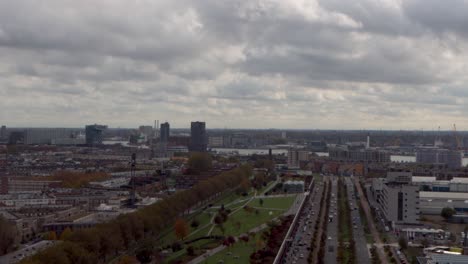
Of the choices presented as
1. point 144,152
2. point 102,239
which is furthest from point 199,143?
point 102,239

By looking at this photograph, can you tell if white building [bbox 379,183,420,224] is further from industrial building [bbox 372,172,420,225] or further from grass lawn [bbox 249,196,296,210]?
grass lawn [bbox 249,196,296,210]

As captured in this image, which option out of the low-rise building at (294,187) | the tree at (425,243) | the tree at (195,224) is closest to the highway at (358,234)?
the tree at (425,243)

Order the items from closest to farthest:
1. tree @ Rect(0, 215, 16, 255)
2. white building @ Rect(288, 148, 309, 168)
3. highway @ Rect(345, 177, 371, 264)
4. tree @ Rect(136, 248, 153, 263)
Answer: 1. tree @ Rect(136, 248, 153, 263)
2. highway @ Rect(345, 177, 371, 264)
3. tree @ Rect(0, 215, 16, 255)
4. white building @ Rect(288, 148, 309, 168)

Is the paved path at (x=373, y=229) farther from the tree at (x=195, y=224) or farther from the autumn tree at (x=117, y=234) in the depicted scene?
the tree at (x=195, y=224)

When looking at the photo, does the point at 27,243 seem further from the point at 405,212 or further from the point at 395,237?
the point at 405,212

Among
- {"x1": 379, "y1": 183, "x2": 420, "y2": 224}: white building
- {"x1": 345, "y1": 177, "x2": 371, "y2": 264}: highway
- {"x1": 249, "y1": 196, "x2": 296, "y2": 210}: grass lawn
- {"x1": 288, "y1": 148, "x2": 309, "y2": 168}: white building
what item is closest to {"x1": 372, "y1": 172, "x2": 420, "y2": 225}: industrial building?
{"x1": 379, "y1": 183, "x2": 420, "y2": 224}: white building

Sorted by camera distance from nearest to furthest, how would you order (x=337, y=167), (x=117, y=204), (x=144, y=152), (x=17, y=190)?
(x=117, y=204) → (x=17, y=190) → (x=337, y=167) → (x=144, y=152)

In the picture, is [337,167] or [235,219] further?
[337,167]

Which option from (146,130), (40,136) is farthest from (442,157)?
(146,130)
